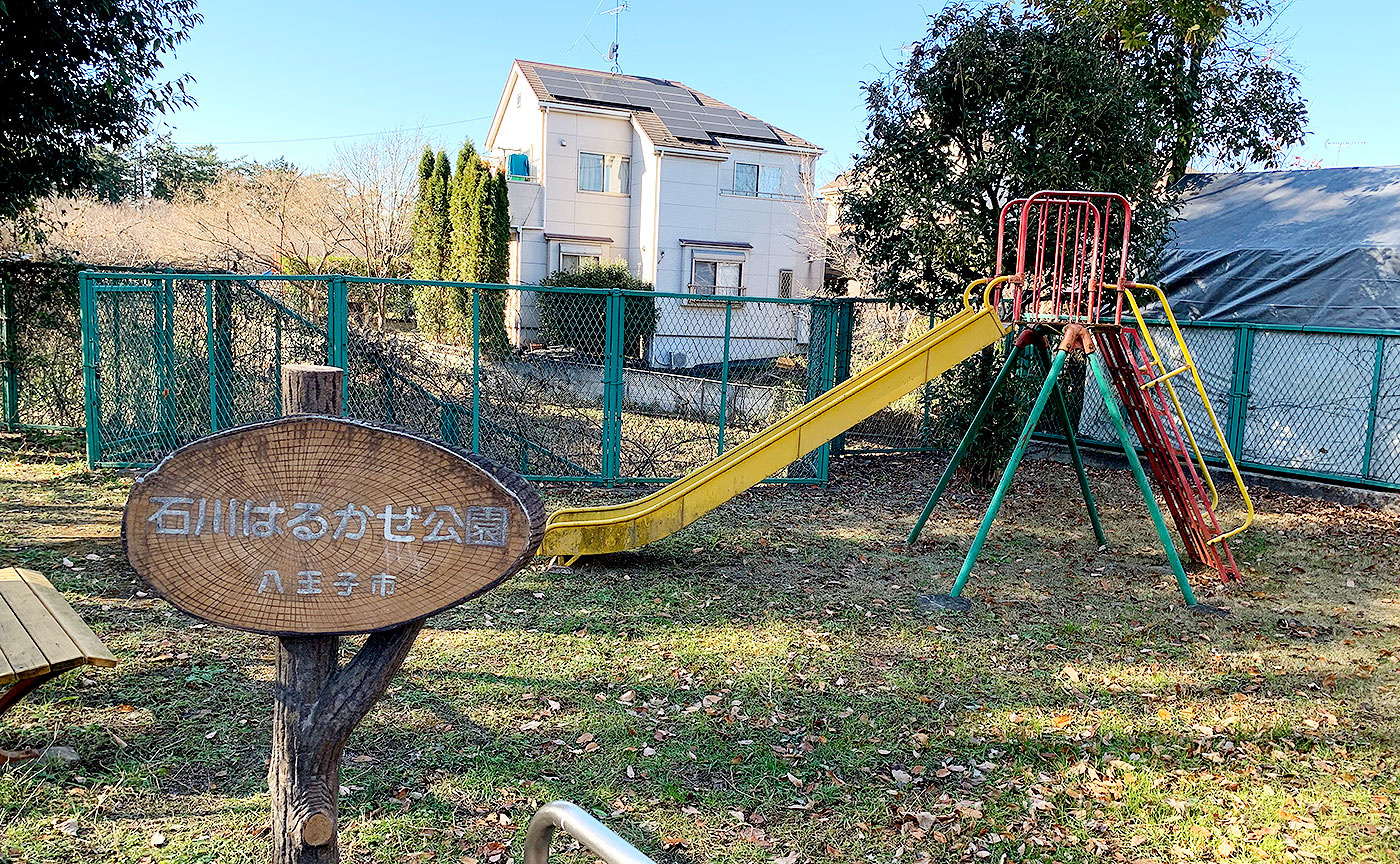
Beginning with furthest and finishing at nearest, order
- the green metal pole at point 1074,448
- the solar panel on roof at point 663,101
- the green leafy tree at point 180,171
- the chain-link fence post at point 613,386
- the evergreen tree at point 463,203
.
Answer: the green leafy tree at point 180,171 → the solar panel on roof at point 663,101 → the evergreen tree at point 463,203 → the chain-link fence post at point 613,386 → the green metal pole at point 1074,448

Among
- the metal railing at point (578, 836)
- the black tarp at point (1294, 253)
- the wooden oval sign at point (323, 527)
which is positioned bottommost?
the metal railing at point (578, 836)

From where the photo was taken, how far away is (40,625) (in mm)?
3352

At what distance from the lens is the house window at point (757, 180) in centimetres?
2372

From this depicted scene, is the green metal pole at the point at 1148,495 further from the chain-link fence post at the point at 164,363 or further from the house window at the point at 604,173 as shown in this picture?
the house window at the point at 604,173

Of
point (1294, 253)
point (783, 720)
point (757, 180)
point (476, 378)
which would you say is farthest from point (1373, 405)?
point (757, 180)

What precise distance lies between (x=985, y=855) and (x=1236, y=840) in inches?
37.8

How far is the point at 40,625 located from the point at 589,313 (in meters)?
14.1

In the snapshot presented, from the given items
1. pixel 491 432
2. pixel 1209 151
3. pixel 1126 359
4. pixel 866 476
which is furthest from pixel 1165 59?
pixel 491 432

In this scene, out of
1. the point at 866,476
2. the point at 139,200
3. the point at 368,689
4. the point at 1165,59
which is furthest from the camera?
the point at 139,200

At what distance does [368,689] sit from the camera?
2.33m

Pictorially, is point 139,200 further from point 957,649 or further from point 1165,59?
point 957,649

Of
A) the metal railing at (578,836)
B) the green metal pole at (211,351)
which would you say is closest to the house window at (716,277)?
the green metal pole at (211,351)

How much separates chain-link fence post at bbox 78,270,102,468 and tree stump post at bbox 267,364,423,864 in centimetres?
787

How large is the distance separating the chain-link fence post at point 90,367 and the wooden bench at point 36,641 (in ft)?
19.6
